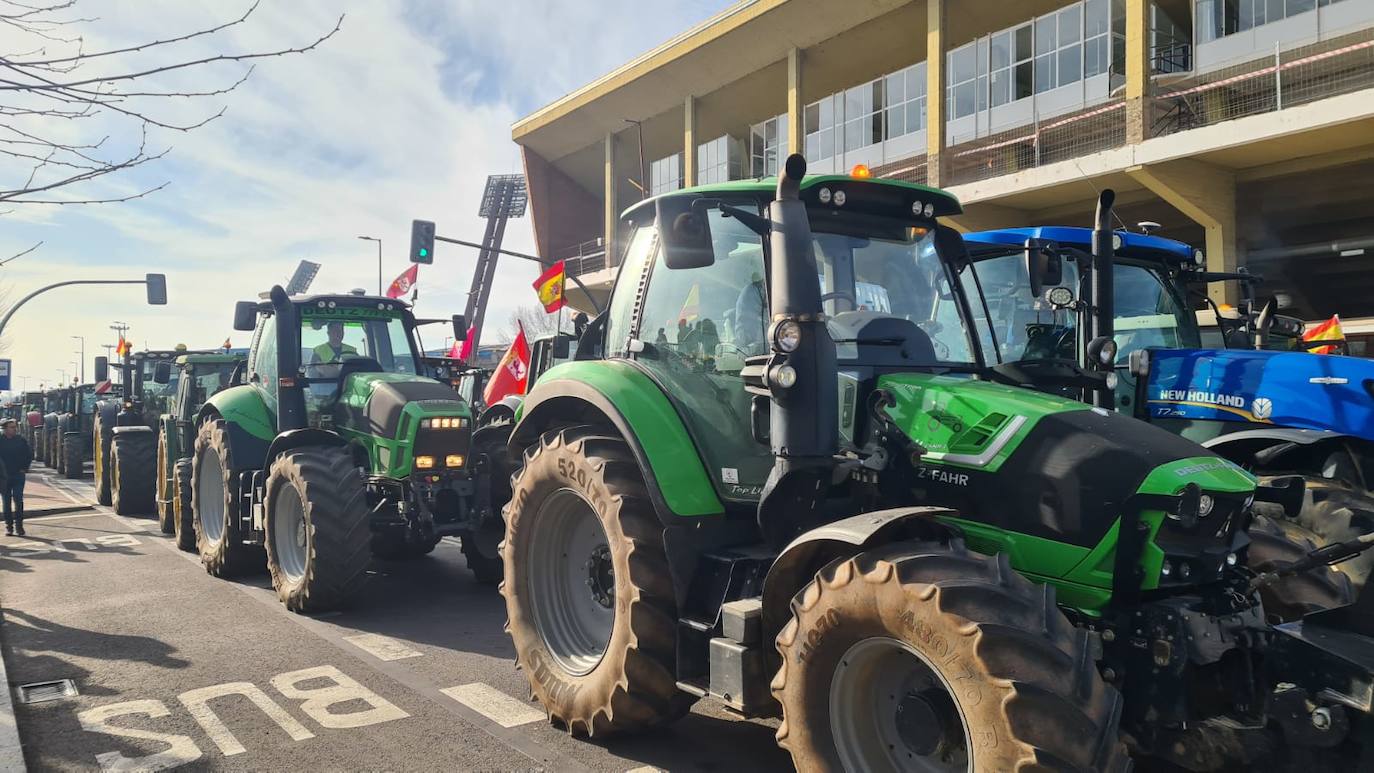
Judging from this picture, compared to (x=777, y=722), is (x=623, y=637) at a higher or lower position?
higher

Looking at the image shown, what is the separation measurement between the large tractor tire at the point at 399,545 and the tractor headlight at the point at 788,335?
612 centimetres

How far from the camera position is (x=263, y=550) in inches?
351

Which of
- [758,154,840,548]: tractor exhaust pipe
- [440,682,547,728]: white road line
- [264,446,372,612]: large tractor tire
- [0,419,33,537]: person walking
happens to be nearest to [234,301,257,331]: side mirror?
[264,446,372,612]: large tractor tire

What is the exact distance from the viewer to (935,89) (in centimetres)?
2011

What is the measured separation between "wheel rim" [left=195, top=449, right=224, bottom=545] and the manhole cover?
3838mm

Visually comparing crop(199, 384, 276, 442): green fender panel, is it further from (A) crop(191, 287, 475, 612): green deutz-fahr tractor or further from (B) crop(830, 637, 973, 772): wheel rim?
(B) crop(830, 637, 973, 772): wheel rim

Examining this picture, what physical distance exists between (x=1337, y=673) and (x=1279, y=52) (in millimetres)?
16211

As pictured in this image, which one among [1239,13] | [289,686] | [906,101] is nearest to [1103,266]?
[289,686]

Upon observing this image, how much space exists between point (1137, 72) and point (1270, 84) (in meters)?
2.13

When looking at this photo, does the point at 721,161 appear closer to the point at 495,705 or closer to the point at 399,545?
the point at 399,545

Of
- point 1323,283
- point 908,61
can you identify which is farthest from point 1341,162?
point 908,61

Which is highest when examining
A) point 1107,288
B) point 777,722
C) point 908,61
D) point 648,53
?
point 648,53

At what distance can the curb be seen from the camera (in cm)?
434

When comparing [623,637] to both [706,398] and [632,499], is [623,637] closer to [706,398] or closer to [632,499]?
[632,499]
